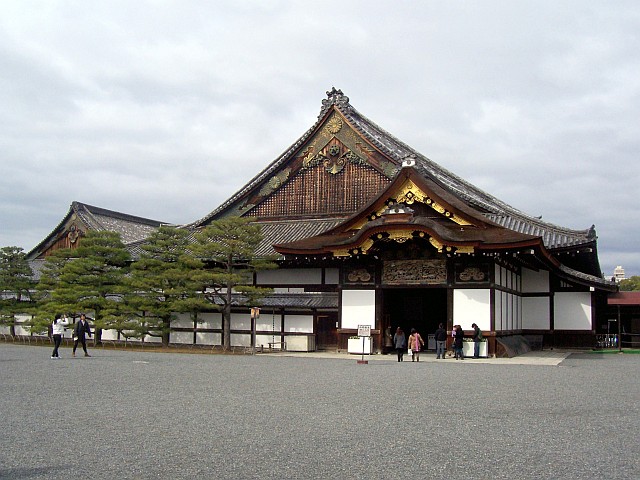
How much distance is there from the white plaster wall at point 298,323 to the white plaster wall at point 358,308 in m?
2.75

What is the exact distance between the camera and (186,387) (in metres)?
14.1

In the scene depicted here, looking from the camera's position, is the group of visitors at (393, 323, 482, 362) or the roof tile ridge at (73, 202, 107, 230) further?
the roof tile ridge at (73, 202, 107, 230)

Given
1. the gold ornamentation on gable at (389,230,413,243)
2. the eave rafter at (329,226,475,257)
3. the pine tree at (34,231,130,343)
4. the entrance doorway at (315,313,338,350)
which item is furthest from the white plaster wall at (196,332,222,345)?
the gold ornamentation on gable at (389,230,413,243)

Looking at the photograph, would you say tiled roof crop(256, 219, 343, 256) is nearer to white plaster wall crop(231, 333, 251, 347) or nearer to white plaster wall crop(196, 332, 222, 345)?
white plaster wall crop(231, 333, 251, 347)

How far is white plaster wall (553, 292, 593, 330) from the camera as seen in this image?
30511 mm

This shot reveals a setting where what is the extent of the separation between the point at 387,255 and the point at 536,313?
29.1ft

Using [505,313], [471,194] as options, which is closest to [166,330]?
[505,313]

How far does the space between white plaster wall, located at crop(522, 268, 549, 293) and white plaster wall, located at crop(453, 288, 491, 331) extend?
7158 mm

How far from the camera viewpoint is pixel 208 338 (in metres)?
31.3

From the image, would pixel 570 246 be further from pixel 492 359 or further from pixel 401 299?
pixel 401 299

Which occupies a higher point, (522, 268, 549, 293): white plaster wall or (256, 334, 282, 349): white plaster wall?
(522, 268, 549, 293): white plaster wall

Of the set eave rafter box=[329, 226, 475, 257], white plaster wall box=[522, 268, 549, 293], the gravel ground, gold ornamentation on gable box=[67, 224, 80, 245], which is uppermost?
gold ornamentation on gable box=[67, 224, 80, 245]

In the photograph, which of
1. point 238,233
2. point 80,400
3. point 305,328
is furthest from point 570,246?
point 80,400

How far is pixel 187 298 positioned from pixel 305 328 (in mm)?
5233
